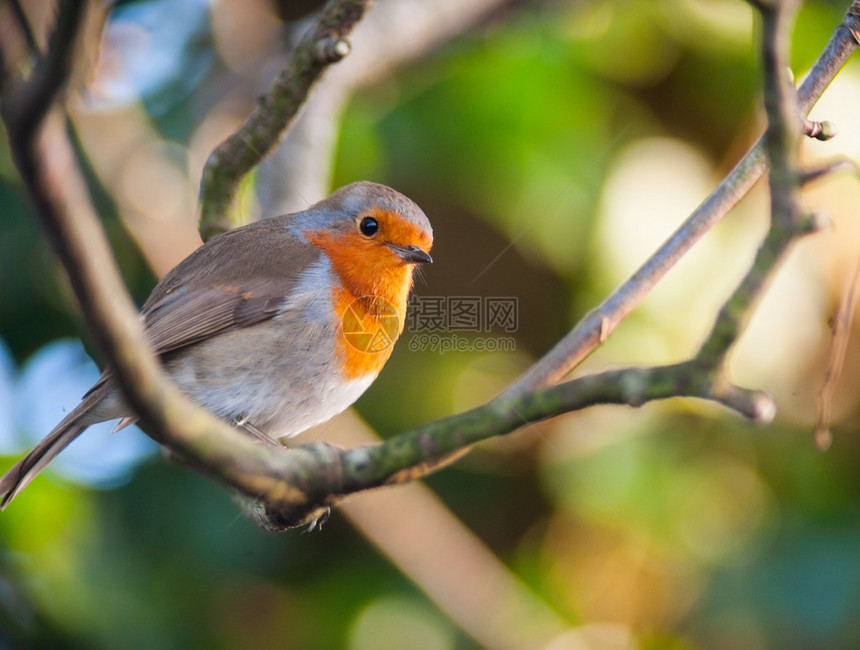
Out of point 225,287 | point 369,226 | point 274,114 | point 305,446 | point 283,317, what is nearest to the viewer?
point 305,446

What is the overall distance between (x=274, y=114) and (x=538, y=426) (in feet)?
5.59

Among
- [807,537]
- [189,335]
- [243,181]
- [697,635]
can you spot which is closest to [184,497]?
[189,335]

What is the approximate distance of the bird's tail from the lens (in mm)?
2428

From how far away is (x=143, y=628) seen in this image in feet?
10.4

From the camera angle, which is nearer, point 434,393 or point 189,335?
point 189,335

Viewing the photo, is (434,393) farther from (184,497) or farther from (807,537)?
(807,537)

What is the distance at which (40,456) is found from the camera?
97.6 inches

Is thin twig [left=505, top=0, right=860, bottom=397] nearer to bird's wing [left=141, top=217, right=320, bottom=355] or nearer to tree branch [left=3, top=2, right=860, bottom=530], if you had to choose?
tree branch [left=3, top=2, right=860, bottom=530]

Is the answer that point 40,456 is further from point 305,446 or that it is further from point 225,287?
point 305,446

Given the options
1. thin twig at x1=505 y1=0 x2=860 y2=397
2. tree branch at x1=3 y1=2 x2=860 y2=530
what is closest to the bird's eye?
thin twig at x1=505 y1=0 x2=860 y2=397

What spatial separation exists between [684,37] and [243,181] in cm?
245

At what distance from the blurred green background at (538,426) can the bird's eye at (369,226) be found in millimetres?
447

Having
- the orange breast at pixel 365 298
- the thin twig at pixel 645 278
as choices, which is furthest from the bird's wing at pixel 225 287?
the thin twig at pixel 645 278

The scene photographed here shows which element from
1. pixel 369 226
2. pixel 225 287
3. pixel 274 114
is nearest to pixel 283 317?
pixel 225 287
